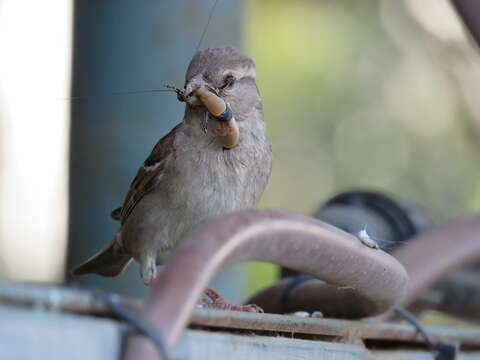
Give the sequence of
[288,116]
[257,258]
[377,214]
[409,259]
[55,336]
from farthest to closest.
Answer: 1. [288,116]
2. [377,214]
3. [409,259]
4. [257,258]
5. [55,336]

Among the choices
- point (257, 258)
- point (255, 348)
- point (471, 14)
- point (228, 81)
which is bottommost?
point (255, 348)

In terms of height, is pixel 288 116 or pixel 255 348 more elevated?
pixel 288 116

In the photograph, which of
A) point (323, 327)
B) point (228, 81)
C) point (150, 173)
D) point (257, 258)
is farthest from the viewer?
point (150, 173)

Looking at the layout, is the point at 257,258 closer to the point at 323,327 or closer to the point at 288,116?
the point at 323,327

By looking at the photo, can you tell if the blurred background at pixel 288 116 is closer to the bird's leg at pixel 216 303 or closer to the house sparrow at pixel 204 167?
the house sparrow at pixel 204 167

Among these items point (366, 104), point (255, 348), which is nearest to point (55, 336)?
point (255, 348)

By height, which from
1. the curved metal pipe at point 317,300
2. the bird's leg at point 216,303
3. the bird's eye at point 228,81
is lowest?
the bird's leg at point 216,303

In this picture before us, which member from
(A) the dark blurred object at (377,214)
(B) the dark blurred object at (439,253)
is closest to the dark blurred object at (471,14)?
(B) the dark blurred object at (439,253)
